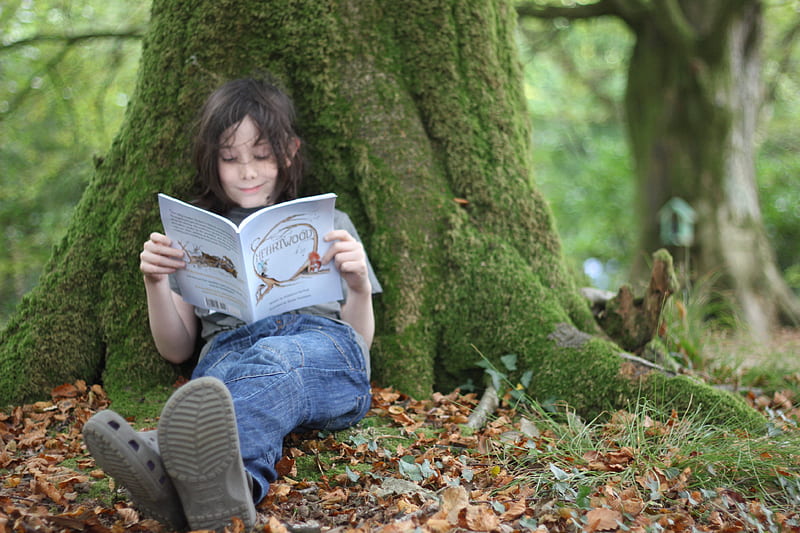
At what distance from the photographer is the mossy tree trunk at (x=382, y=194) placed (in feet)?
10.4

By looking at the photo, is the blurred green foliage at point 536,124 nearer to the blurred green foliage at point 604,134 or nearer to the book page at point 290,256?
the blurred green foliage at point 604,134

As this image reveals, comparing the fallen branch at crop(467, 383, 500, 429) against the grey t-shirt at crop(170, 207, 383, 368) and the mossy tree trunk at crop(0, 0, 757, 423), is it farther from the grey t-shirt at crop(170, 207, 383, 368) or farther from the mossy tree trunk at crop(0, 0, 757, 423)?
the grey t-shirt at crop(170, 207, 383, 368)

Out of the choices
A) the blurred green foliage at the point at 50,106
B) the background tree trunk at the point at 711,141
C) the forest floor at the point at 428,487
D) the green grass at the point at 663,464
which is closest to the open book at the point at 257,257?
the forest floor at the point at 428,487

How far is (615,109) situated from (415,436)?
1457cm

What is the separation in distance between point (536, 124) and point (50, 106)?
12.6 meters

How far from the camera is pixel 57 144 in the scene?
10.2 m

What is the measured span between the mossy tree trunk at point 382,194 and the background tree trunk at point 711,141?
4398 millimetres

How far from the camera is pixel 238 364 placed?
228 centimetres

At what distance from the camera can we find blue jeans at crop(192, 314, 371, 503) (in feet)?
6.93

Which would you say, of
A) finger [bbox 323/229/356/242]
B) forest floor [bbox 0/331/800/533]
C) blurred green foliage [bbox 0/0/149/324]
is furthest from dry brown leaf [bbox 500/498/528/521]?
blurred green foliage [bbox 0/0/149/324]

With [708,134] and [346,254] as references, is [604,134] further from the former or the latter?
[346,254]

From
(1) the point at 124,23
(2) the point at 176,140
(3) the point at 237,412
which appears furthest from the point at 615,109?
(3) the point at 237,412

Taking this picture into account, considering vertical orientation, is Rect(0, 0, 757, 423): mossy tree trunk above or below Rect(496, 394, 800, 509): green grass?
above

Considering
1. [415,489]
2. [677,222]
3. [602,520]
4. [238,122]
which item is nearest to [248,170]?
[238,122]
